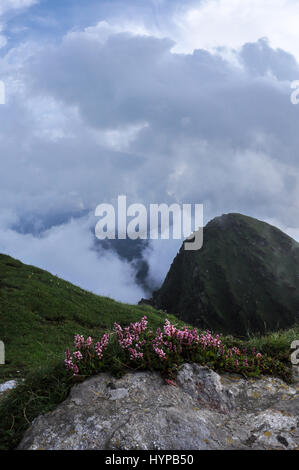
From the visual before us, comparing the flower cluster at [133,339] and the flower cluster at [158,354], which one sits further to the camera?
the flower cluster at [133,339]

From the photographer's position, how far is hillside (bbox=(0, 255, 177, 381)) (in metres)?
20.0

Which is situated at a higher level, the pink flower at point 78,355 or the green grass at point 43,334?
the pink flower at point 78,355

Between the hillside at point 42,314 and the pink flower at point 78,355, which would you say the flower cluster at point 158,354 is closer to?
the pink flower at point 78,355

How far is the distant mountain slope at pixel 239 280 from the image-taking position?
137375 millimetres

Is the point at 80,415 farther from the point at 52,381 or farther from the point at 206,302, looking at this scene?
the point at 206,302

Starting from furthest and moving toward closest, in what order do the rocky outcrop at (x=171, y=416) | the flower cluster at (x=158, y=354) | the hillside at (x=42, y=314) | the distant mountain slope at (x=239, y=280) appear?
the distant mountain slope at (x=239, y=280) → the hillside at (x=42, y=314) → the flower cluster at (x=158, y=354) → the rocky outcrop at (x=171, y=416)

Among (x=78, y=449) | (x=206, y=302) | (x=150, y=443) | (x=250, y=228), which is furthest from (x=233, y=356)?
(x=250, y=228)

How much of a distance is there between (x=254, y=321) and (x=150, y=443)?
139 meters

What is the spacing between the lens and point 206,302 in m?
150

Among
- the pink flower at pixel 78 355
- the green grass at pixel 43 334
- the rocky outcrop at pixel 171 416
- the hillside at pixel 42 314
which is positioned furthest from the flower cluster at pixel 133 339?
the hillside at pixel 42 314

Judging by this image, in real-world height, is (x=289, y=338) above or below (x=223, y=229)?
below

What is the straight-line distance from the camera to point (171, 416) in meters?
5.58

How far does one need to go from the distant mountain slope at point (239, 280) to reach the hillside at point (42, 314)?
334 ft

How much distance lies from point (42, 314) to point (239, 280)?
141 meters
